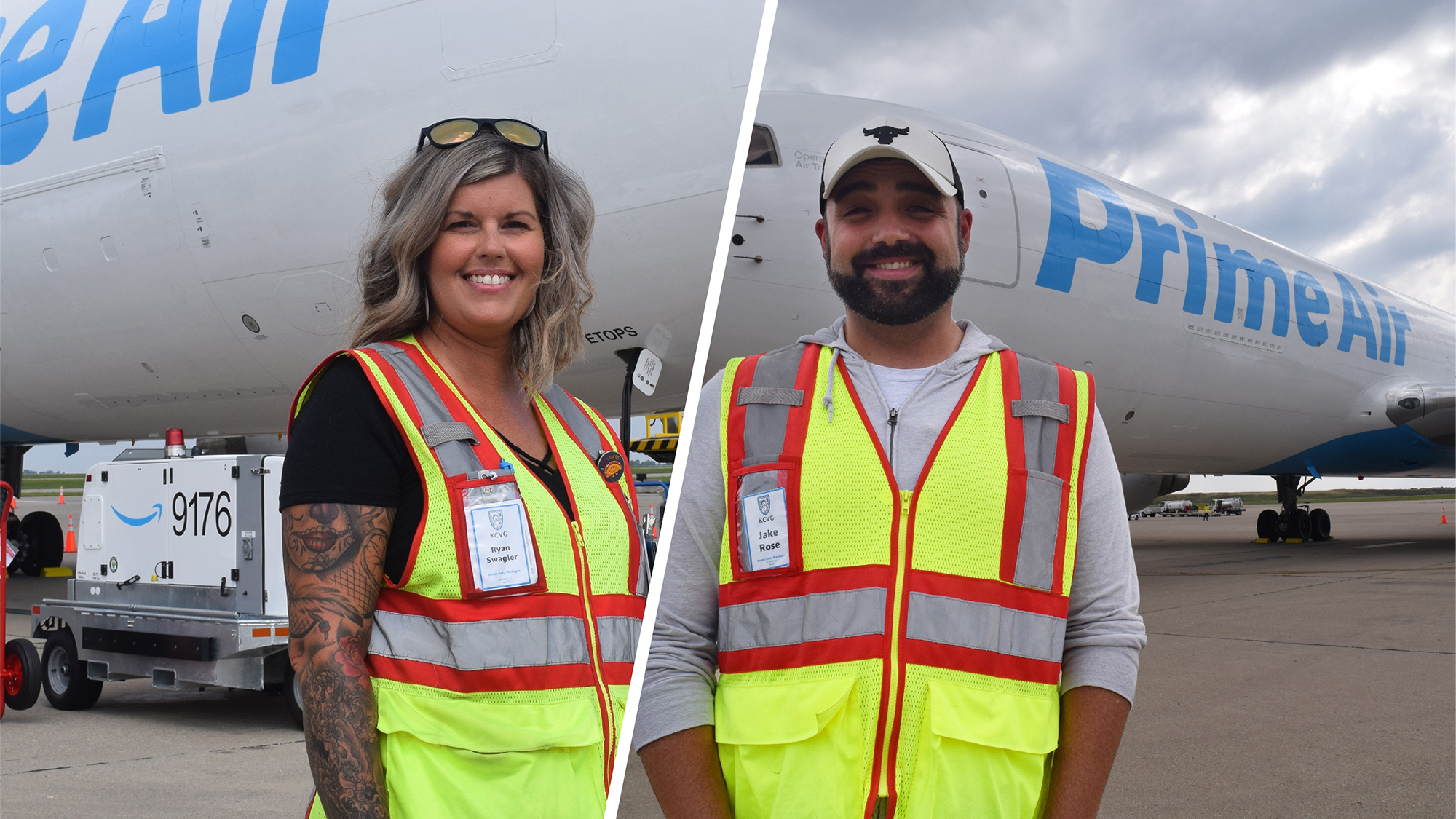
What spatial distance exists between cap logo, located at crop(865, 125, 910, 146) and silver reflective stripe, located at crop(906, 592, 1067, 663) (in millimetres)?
616

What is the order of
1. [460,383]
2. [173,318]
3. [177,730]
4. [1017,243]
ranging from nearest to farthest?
1. [460,383]
2. [177,730]
3. [173,318]
4. [1017,243]

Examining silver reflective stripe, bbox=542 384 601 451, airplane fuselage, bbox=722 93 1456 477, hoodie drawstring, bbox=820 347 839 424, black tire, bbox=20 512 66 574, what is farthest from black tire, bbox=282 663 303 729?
black tire, bbox=20 512 66 574

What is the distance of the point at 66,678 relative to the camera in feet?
19.6

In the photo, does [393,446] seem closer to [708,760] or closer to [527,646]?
[527,646]

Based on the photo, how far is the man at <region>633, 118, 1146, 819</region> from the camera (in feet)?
4.31

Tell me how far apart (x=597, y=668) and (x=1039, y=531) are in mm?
632

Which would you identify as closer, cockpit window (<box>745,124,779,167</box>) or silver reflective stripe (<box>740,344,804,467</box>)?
silver reflective stripe (<box>740,344,804,467</box>)

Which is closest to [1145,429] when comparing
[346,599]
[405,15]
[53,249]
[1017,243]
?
[1017,243]

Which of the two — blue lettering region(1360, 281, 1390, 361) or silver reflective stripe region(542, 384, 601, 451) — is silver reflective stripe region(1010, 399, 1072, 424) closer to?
silver reflective stripe region(542, 384, 601, 451)

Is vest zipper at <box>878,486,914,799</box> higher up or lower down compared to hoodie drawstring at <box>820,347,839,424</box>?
lower down

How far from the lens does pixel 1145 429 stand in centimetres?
→ 1003

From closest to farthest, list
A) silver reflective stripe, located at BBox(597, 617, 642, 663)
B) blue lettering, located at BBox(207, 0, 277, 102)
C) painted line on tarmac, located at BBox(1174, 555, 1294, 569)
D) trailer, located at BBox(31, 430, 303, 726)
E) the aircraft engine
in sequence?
silver reflective stripe, located at BBox(597, 617, 642, 663), trailer, located at BBox(31, 430, 303, 726), blue lettering, located at BBox(207, 0, 277, 102), the aircraft engine, painted line on tarmac, located at BBox(1174, 555, 1294, 569)

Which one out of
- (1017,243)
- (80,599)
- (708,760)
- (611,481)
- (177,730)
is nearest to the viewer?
(708,760)

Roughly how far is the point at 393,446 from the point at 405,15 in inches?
192
